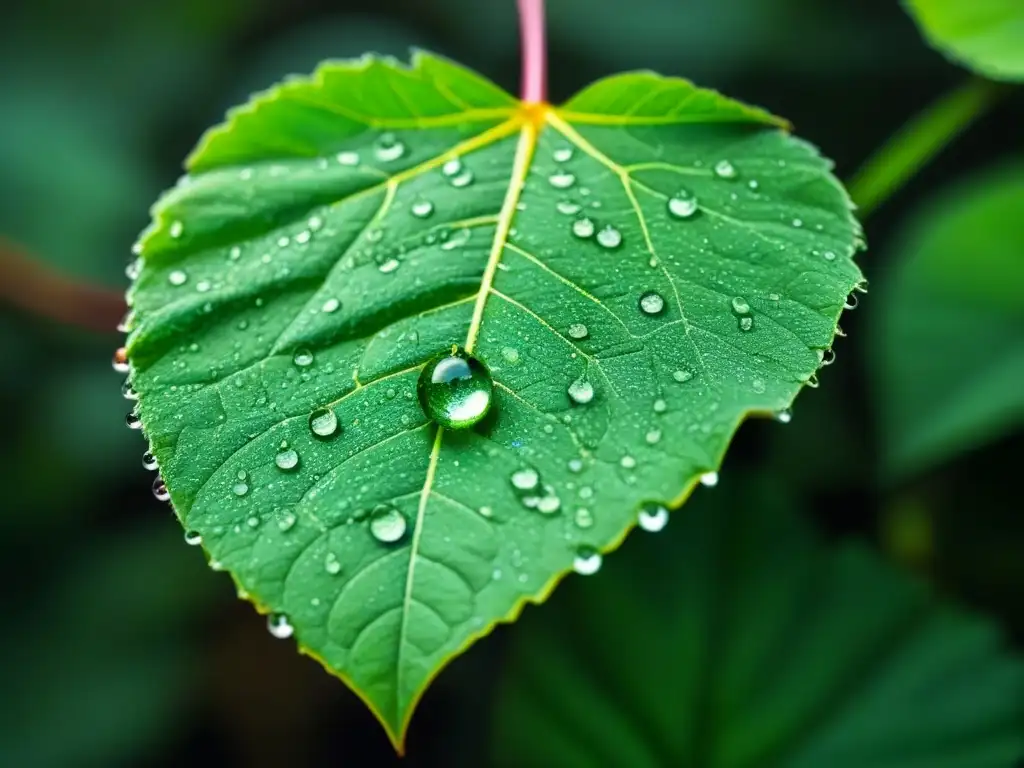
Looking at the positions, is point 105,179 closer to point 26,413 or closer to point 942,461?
point 26,413

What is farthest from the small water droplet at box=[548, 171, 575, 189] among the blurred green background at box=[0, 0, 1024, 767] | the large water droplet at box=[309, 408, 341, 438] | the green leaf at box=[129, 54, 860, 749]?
the blurred green background at box=[0, 0, 1024, 767]

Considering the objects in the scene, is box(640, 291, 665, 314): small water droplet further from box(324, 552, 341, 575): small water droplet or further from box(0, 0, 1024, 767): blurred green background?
box(0, 0, 1024, 767): blurred green background

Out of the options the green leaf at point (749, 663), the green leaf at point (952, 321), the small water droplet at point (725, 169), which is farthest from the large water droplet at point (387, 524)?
the green leaf at point (952, 321)

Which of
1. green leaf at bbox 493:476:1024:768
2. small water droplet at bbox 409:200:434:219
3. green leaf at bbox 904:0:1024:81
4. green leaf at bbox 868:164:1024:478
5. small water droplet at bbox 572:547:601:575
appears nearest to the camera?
small water droplet at bbox 572:547:601:575

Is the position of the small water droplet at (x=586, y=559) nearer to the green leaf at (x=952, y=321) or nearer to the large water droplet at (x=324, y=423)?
the large water droplet at (x=324, y=423)

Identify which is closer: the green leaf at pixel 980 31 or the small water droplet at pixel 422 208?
the small water droplet at pixel 422 208

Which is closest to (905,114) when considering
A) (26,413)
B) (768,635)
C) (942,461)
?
(942,461)

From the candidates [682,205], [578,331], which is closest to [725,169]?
[682,205]

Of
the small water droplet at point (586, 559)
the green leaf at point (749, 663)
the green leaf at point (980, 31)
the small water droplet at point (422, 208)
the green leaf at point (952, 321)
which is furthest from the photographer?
the green leaf at point (952, 321)
